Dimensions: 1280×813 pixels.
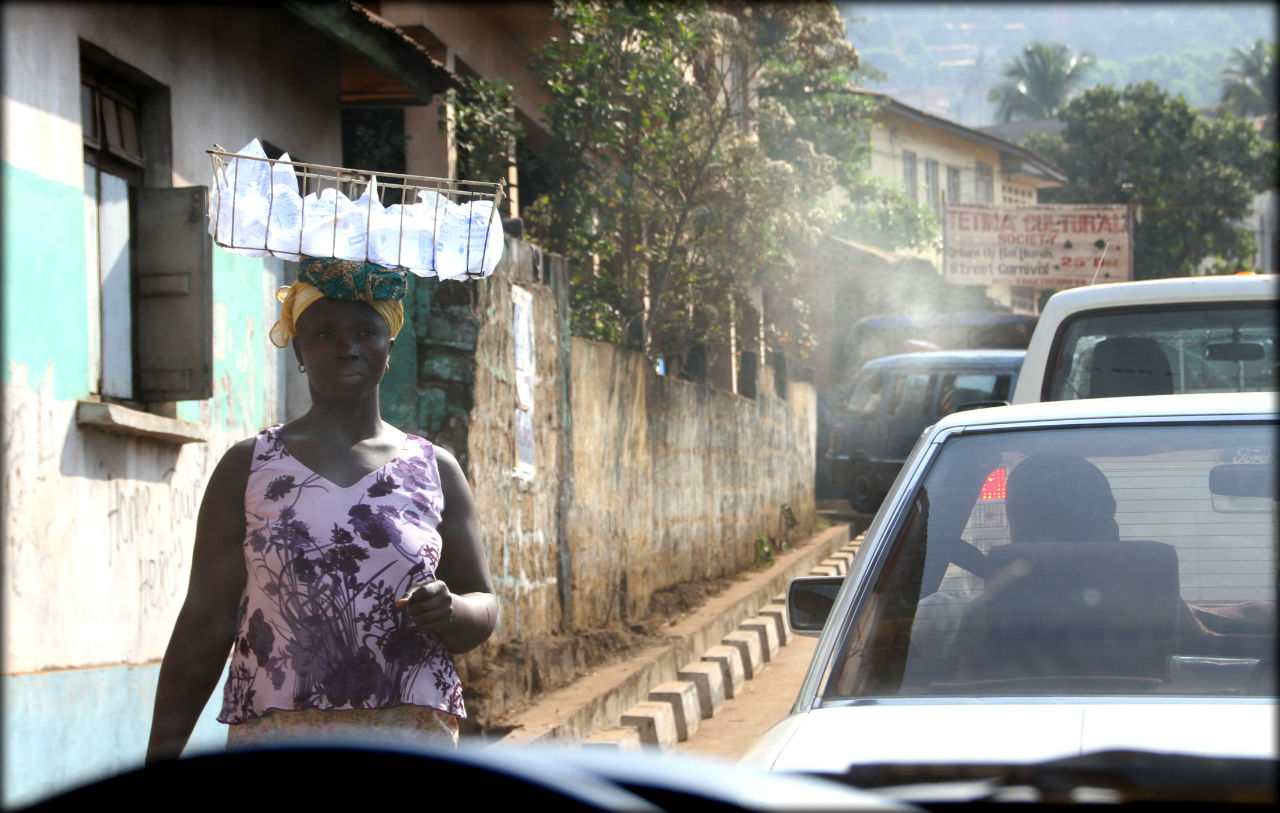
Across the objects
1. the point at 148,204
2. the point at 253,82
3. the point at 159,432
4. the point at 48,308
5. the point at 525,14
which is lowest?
the point at 159,432

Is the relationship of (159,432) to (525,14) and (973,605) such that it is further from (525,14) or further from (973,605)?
(525,14)

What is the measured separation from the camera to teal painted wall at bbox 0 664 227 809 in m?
4.39

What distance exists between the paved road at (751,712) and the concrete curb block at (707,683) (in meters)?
0.06

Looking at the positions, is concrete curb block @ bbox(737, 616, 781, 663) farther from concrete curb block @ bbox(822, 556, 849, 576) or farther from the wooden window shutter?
the wooden window shutter

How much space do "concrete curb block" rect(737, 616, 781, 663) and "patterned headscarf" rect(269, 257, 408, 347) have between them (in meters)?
7.11

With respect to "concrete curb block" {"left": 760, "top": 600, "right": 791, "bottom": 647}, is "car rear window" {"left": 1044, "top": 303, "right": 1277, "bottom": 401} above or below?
above

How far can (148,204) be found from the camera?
5.87 meters

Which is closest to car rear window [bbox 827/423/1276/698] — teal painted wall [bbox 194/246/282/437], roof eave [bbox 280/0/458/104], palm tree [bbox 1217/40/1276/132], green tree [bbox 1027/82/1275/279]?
teal painted wall [bbox 194/246/282/437]

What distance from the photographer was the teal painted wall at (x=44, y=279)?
15.7ft

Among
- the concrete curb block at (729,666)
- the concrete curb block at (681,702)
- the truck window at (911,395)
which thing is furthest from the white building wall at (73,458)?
the truck window at (911,395)

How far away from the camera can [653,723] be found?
6582mm

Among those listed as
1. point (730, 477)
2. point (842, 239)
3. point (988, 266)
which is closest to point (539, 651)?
point (730, 477)

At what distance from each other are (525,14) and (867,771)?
37.5 feet

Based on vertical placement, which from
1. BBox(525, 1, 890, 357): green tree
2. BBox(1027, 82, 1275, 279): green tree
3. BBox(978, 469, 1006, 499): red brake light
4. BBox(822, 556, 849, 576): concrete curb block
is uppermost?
BBox(1027, 82, 1275, 279): green tree
